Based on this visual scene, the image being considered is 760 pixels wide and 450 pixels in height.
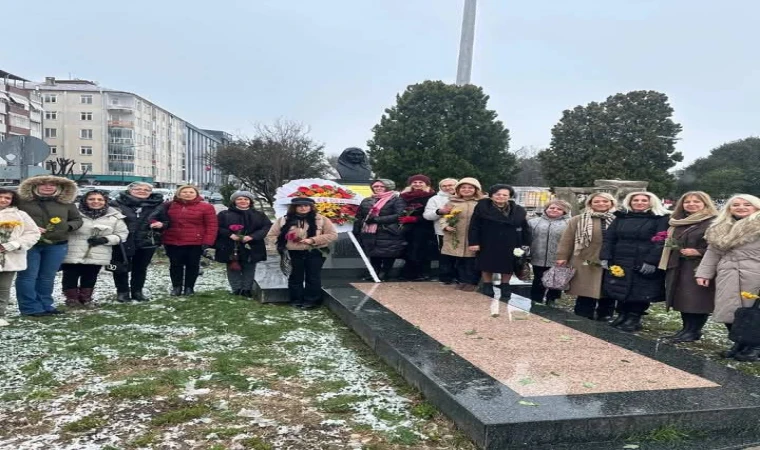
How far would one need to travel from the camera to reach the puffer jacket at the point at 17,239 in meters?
5.91

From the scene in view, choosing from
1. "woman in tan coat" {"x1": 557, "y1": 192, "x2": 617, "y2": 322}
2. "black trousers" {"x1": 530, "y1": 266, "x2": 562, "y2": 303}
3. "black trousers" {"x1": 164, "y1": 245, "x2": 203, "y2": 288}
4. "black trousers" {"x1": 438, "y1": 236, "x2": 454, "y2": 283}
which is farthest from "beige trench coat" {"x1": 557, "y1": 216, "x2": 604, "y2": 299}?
"black trousers" {"x1": 164, "y1": 245, "x2": 203, "y2": 288}

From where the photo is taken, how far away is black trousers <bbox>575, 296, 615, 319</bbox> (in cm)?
683

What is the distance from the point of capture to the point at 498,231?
7.08 m

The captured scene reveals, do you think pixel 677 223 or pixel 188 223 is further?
pixel 188 223

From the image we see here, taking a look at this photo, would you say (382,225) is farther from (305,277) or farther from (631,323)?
(631,323)

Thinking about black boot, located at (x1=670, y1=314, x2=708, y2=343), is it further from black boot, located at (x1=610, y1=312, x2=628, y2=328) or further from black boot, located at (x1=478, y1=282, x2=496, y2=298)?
black boot, located at (x1=478, y1=282, x2=496, y2=298)

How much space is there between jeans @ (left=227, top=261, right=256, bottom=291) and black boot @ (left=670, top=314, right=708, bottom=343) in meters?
4.93

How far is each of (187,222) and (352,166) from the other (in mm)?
6105

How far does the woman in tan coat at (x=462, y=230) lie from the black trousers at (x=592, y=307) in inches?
48.8

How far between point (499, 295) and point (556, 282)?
85 cm

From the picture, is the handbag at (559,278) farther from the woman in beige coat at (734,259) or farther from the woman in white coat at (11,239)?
the woman in white coat at (11,239)

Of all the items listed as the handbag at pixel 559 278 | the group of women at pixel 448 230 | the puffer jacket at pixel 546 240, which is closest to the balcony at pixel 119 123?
the group of women at pixel 448 230

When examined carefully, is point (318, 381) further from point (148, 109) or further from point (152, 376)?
point (148, 109)

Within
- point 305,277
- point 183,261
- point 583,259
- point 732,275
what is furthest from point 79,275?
point 732,275
